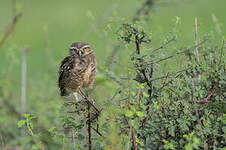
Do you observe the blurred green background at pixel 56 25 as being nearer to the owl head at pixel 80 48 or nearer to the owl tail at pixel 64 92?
the owl tail at pixel 64 92

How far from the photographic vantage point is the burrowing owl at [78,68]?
4.55 m

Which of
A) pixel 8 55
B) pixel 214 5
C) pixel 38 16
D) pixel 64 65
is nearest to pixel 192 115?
pixel 64 65

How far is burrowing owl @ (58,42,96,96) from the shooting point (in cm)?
455

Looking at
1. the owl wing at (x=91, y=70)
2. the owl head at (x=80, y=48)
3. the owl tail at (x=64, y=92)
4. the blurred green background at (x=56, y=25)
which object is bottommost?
the owl tail at (x=64, y=92)

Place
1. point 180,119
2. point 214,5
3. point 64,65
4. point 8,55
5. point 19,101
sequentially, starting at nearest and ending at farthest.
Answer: point 180,119 < point 64,65 < point 8,55 < point 19,101 < point 214,5

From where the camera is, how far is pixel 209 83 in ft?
11.2

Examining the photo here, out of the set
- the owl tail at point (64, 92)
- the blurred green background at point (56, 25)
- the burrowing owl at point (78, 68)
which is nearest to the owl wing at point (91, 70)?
the burrowing owl at point (78, 68)

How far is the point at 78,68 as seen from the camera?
15.0ft

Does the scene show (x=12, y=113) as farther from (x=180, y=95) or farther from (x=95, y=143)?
(x=180, y=95)

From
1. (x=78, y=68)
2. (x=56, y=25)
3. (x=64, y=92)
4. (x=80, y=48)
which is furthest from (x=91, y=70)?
(x=56, y=25)

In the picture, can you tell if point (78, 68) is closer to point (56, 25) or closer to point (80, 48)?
point (80, 48)

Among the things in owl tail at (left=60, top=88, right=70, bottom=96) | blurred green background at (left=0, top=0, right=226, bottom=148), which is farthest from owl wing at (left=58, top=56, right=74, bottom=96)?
blurred green background at (left=0, top=0, right=226, bottom=148)

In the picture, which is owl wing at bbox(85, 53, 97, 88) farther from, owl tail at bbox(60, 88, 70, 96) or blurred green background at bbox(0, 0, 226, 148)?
blurred green background at bbox(0, 0, 226, 148)

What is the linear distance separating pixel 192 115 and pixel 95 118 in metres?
0.76
